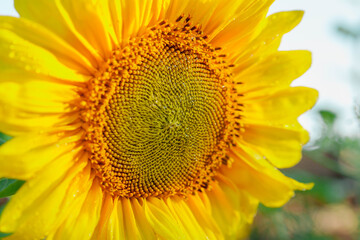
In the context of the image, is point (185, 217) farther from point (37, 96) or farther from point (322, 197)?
point (322, 197)

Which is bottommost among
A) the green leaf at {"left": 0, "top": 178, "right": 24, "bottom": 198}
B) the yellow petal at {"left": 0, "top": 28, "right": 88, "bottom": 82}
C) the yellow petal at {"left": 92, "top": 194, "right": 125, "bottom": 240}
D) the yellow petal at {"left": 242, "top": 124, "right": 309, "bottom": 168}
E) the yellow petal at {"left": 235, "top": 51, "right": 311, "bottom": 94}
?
the yellow petal at {"left": 242, "top": 124, "right": 309, "bottom": 168}

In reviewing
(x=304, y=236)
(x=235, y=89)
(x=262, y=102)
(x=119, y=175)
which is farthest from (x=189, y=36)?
(x=304, y=236)

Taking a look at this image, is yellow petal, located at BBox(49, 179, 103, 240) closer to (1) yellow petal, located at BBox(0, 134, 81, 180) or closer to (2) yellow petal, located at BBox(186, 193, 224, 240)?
(1) yellow petal, located at BBox(0, 134, 81, 180)

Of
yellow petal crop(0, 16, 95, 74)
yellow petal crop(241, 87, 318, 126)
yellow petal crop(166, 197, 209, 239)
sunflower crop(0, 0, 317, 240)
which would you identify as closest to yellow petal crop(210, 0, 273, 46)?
sunflower crop(0, 0, 317, 240)

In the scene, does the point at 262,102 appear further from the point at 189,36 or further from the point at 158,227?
the point at 158,227

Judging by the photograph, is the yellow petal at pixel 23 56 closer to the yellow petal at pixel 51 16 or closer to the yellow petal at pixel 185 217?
the yellow petal at pixel 51 16

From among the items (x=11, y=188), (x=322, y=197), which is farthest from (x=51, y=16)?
(x=322, y=197)

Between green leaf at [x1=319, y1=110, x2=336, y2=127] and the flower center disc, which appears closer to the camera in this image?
the flower center disc

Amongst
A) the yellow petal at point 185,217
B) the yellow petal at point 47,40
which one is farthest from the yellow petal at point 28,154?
the yellow petal at point 185,217
